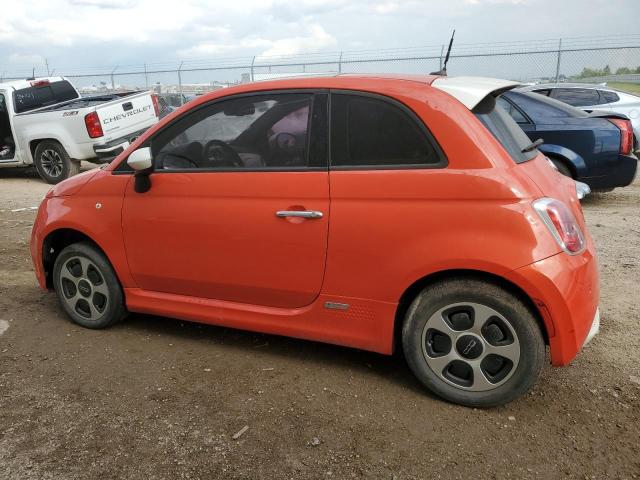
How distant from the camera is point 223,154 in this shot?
3.38 metres

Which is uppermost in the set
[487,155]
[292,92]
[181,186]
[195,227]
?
[292,92]

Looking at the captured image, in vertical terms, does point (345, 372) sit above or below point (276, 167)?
below

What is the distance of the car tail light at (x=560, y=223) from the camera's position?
2699mm

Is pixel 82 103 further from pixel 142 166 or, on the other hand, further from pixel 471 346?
pixel 471 346

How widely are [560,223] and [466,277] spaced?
1.67 feet

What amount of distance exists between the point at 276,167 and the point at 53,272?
2.00 m

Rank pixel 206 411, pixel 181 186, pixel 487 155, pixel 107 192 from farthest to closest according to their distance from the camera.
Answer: pixel 107 192 → pixel 181 186 → pixel 206 411 → pixel 487 155

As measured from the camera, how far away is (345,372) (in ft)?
11.0

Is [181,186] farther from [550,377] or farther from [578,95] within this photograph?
[578,95]

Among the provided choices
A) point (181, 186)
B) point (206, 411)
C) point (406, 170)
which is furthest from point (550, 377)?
point (181, 186)

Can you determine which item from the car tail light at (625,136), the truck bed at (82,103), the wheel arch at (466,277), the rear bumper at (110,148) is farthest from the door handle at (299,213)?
the truck bed at (82,103)

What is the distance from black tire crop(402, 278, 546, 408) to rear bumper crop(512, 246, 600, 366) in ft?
0.28

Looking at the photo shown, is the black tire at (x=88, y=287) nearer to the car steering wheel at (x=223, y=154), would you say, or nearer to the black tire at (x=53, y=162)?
the car steering wheel at (x=223, y=154)

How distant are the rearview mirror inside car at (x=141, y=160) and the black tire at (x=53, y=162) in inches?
284
